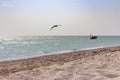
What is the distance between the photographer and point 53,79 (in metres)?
8.75

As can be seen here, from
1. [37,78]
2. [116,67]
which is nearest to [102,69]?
[116,67]

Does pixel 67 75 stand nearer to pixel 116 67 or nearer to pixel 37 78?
pixel 37 78

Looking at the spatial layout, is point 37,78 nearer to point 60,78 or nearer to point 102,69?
point 60,78

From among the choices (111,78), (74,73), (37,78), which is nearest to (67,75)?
(74,73)

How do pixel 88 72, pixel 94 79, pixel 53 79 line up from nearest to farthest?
pixel 94 79 → pixel 53 79 → pixel 88 72

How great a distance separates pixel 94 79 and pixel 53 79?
134 centimetres

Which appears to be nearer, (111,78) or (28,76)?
(111,78)

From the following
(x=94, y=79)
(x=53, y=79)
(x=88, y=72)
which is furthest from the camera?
(x=88, y=72)

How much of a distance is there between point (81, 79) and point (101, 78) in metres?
0.60

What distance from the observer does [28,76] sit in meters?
9.45

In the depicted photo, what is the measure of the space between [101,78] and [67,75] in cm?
130

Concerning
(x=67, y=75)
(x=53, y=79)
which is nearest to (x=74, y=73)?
(x=67, y=75)

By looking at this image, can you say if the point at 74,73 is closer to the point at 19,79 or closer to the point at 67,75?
the point at 67,75

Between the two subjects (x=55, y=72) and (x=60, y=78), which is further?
(x=55, y=72)
